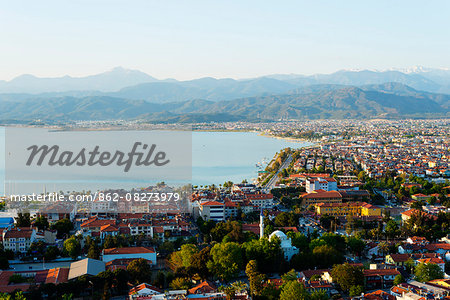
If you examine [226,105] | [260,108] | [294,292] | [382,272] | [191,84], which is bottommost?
[382,272]

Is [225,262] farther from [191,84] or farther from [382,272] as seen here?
[191,84]

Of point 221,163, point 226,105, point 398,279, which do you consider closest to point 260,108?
point 226,105

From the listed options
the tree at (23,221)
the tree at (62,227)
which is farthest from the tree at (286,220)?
the tree at (23,221)

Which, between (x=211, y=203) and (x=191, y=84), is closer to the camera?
(x=211, y=203)

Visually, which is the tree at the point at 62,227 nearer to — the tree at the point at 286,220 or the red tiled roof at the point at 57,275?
the red tiled roof at the point at 57,275

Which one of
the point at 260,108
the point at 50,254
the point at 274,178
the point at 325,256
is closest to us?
the point at 325,256

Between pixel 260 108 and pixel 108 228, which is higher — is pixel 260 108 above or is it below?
above

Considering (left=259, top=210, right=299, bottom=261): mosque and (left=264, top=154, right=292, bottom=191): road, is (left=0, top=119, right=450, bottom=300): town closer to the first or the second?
(left=259, top=210, right=299, bottom=261): mosque
